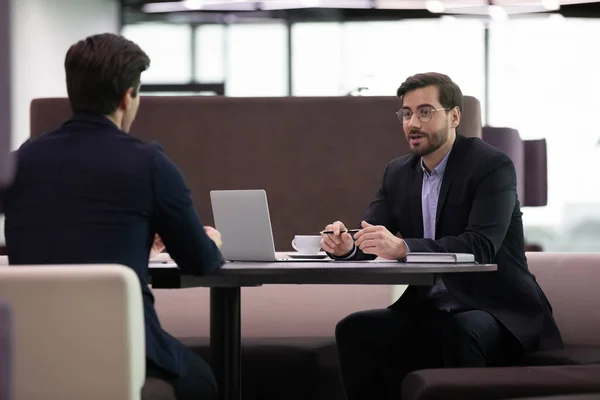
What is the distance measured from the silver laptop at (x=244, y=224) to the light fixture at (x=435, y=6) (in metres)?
8.26

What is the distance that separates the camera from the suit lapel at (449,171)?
2698mm

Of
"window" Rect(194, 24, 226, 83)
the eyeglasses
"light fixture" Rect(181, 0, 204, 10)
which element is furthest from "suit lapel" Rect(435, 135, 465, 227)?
"window" Rect(194, 24, 226, 83)

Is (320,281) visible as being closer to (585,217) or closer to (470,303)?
(470,303)

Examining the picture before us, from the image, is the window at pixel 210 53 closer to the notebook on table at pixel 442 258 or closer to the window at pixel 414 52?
the window at pixel 414 52

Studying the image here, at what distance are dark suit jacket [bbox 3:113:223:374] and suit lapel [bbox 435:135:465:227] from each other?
106 centimetres

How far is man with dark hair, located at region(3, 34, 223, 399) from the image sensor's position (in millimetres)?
1741

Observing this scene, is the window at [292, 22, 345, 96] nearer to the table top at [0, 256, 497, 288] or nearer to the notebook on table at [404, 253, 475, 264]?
the notebook on table at [404, 253, 475, 264]

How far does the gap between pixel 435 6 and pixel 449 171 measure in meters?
7.84

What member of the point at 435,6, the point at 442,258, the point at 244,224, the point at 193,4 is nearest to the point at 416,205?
the point at 442,258

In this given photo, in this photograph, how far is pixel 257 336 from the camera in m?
3.30

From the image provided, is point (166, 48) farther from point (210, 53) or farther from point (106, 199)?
point (106, 199)

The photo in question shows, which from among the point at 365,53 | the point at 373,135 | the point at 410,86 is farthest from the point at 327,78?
the point at 410,86

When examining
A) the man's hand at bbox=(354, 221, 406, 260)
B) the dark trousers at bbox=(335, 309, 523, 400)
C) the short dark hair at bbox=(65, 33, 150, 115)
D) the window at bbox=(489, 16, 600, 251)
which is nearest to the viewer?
the short dark hair at bbox=(65, 33, 150, 115)

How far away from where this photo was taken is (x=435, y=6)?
10.2 m
